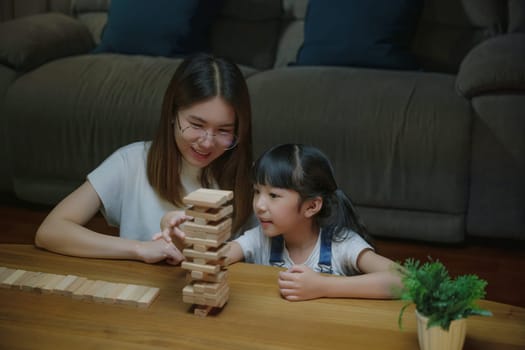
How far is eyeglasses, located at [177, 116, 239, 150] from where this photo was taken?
1.54 meters

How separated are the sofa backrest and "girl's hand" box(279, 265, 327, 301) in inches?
85.1

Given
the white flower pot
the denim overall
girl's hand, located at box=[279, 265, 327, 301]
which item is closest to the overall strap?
the denim overall

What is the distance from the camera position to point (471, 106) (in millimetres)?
2580

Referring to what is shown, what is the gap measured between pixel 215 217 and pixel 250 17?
97.0 inches

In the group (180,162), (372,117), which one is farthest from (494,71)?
(180,162)

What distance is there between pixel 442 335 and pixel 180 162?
83 centimetres

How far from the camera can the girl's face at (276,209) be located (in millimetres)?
1449

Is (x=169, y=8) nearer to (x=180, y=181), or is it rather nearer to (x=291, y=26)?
(x=291, y=26)

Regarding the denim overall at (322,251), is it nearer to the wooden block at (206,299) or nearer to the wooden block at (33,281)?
the wooden block at (206,299)

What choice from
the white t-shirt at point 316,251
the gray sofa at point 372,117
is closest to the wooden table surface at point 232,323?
the white t-shirt at point 316,251

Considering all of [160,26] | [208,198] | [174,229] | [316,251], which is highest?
[160,26]

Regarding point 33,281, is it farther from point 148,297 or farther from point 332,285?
point 332,285

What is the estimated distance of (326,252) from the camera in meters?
1.50

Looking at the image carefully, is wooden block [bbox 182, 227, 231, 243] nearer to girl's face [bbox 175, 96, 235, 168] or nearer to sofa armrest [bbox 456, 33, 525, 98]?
girl's face [bbox 175, 96, 235, 168]
